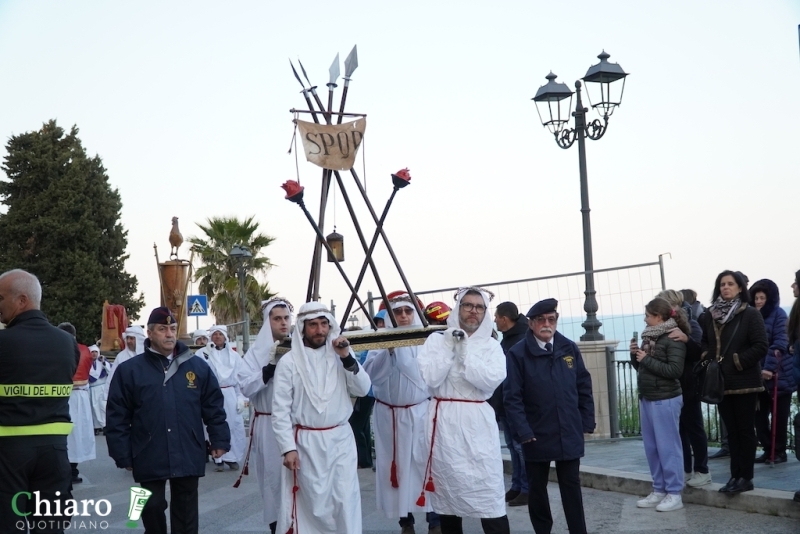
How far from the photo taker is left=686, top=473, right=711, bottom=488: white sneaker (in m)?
8.40

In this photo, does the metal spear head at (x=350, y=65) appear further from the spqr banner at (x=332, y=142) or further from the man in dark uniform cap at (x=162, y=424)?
the man in dark uniform cap at (x=162, y=424)

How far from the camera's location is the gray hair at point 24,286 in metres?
5.95

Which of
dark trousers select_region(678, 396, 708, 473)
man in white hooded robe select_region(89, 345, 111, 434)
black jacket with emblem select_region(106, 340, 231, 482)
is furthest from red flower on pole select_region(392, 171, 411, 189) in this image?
man in white hooded robe select_region(89, 345, 111, 434)

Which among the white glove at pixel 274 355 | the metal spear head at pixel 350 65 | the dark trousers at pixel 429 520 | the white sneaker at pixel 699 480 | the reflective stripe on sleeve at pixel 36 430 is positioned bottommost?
the dark trousers at pixel 429 520

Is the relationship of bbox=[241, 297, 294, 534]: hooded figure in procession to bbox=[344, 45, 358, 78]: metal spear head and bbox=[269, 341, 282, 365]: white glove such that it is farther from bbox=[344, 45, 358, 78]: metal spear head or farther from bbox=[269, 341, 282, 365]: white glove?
bbox=[344, 45, 358, 78]: metal spear head

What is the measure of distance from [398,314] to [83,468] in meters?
8.16

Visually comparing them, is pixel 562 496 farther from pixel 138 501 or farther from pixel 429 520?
pixel 138 501

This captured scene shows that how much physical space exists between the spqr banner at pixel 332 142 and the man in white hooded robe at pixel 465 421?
1579mm

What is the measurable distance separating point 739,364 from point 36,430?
565 centimetres

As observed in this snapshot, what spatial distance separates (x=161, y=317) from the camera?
6.64 m

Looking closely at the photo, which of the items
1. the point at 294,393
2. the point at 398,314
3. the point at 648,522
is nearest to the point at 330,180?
the point at 398,314

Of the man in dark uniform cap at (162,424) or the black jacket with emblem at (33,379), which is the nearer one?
the black jacket with emblem at (33,379)

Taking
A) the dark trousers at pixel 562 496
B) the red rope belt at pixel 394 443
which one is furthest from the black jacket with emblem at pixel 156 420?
the dark trousers at pixel 562 496

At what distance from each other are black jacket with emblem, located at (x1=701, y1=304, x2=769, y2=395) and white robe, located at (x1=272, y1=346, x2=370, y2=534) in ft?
11.2
